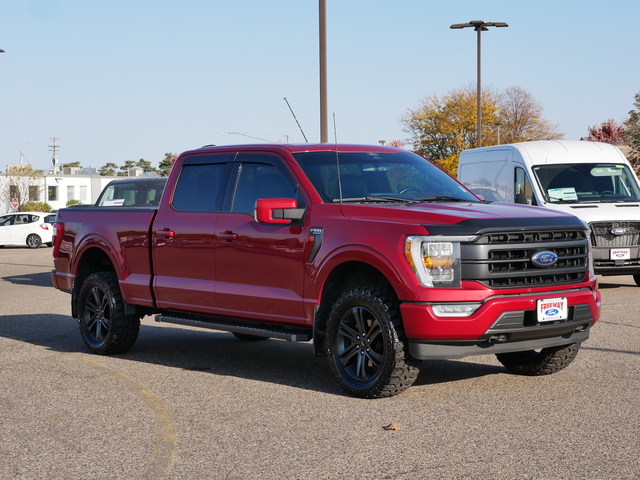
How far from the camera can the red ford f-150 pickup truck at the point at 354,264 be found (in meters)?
7.11

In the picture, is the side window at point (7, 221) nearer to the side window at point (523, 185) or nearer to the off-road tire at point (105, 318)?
the side window at point (523, 185)

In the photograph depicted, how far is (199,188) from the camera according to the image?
9312 millimetres

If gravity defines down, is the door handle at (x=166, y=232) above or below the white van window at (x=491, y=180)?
below

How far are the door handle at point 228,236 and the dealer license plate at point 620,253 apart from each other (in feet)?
29.2

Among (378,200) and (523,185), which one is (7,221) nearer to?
(523,185)

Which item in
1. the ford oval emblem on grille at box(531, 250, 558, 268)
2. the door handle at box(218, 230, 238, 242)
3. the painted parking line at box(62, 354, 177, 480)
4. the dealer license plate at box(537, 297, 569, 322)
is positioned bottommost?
the painted parking line at box(62, 354, 177, 480)

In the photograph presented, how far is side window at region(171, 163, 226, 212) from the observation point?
9.12m

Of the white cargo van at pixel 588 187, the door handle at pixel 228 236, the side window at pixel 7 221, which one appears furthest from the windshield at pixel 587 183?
the side window at pixel 7 221

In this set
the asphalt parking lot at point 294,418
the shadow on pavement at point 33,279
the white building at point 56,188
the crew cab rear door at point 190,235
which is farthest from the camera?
the white building at point 56,188

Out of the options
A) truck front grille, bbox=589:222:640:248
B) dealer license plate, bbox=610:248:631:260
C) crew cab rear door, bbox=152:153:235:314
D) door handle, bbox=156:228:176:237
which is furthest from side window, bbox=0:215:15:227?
door handle, bbox=156:228:176:237

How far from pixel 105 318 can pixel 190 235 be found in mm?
1701

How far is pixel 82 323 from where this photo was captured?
10.4 meters

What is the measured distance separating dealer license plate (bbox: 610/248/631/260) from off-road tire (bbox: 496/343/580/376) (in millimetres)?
7834

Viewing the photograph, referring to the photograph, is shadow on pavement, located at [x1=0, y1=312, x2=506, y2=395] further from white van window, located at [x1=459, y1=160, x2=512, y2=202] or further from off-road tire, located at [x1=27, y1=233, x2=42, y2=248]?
off-road tire, located at [x1=27, y1=233, x2=42, y2=248]
